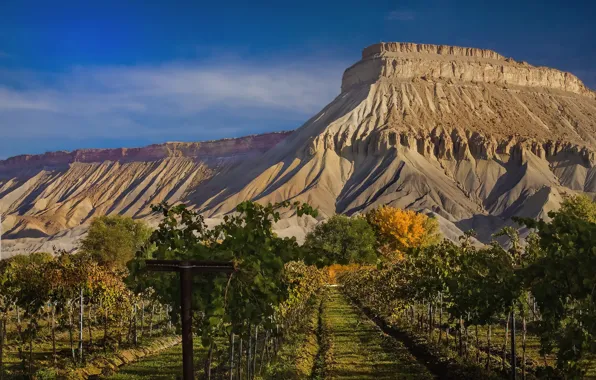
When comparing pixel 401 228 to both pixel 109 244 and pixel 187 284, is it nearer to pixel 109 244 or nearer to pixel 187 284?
pixel 109 244

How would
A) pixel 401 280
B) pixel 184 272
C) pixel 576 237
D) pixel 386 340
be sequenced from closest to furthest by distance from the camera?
pixel 184 272 → pixel 576 237 → pixel 386 340 → pixel 401 280

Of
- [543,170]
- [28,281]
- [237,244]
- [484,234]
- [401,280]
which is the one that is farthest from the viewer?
[543,170]

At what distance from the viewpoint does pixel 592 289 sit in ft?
28.6

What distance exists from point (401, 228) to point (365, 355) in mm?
78248

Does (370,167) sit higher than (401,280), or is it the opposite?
(370,167)

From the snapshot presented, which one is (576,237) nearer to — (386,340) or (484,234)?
(386,340)

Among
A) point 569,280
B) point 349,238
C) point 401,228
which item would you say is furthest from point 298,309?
point 401,228

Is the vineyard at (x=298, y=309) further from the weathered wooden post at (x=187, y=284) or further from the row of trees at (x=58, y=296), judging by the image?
the weathered wooden post at (x=187, y=284)

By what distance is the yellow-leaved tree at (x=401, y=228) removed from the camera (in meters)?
101

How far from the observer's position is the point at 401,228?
340ft

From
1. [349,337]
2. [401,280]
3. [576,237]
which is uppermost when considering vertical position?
[576,237]

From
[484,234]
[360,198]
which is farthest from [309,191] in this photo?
[484,234]

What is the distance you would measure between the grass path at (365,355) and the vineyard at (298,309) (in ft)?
0.23

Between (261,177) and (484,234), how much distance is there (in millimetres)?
64792
